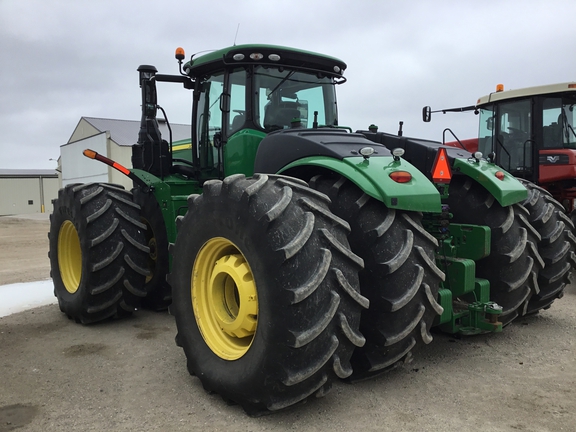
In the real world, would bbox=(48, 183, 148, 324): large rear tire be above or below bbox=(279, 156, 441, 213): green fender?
below

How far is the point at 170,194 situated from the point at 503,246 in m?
3.11

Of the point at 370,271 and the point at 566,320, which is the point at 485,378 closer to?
the point at 370,271

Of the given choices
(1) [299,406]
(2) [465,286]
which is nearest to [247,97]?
(2) [465,286]

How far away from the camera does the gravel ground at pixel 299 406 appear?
2934 mm

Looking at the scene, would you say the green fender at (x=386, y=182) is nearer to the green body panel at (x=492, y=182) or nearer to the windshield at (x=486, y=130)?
the green body panel at (x=492, y=182)

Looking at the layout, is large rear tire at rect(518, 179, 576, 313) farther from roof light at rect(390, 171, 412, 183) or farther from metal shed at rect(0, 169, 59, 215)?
metal shed at rect(0, 169, 59, 215)

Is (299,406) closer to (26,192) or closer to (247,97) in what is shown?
(247,97)

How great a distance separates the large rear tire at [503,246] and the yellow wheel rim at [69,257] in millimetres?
3865

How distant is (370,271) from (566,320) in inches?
118

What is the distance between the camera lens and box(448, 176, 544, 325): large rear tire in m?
4.00

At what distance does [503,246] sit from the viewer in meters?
4.01

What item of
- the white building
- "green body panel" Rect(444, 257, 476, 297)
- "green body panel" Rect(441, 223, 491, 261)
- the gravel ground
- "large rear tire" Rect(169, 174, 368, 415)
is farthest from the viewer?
the white building

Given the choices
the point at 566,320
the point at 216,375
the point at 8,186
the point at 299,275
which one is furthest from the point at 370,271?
the point at 8,186

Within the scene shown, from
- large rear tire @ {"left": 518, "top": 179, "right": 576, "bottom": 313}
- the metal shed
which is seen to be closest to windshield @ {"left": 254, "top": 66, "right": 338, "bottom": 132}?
large rear tire @ {"left": 518, "top": 179, "right": 576, "bottom": 313}
